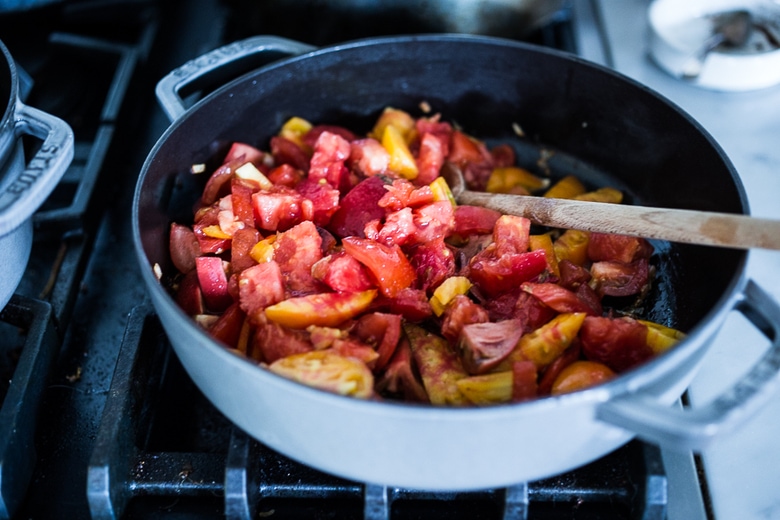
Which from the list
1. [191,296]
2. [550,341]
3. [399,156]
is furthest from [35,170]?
[550,341]

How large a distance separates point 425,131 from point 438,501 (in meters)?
0.95

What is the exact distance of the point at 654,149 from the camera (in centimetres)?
168

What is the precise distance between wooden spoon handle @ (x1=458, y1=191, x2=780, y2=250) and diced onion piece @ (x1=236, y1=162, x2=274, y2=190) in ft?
1.55

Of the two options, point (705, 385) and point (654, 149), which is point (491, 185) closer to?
point (654, 149)

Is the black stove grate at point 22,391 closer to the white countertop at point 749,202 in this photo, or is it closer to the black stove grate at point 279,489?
the black stove grate at point 279,489

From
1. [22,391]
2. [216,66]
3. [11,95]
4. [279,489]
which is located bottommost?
[279,489]

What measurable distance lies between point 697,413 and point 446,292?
1.92 feet

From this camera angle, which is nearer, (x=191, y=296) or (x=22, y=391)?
(x=22, y=391)

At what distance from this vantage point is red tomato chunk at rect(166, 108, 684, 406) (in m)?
1.26

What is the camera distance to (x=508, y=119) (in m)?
1.94

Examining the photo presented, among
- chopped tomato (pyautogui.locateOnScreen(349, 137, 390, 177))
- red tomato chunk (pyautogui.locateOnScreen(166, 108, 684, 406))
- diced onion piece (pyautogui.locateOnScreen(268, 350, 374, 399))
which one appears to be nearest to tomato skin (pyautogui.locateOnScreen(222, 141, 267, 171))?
red tomato chunk (pyautogui.locateOnScreen(166, 108, 684, 406))

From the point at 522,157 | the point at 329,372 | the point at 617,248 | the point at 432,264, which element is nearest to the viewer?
the point at 329,372

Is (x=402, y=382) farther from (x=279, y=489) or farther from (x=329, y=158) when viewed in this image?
(x=329, y=158)

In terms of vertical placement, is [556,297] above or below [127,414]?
above
